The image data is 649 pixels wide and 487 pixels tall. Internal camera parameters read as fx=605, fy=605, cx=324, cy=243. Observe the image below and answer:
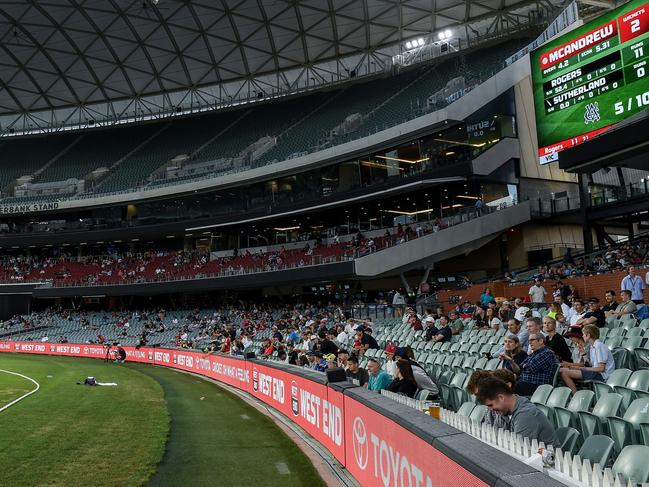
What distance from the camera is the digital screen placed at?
904 inches

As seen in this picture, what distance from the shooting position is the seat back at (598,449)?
474cm

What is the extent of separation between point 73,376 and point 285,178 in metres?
29.3

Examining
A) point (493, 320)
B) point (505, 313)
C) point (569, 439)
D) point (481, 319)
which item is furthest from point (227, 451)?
point (505, 313)

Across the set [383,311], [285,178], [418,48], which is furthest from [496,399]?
[418,48]

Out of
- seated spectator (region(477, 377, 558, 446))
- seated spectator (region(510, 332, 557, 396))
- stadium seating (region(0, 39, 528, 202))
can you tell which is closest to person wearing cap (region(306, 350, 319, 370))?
seated spectator (region(510, 332, 557, 396))

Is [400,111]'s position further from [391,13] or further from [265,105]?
[265,105]

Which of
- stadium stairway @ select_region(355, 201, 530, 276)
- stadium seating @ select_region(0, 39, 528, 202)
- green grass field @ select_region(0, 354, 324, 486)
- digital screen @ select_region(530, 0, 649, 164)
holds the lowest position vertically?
green grass field @ select_region(0, 354, 324, 486)

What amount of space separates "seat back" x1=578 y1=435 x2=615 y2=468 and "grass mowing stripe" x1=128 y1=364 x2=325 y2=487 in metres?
4.92

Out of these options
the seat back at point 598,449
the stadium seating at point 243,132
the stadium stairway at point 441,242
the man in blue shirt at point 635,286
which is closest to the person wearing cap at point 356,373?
the seat back at point 598,449

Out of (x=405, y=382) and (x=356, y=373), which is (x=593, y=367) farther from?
(x=356, y=373)

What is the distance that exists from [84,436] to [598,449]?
10582mm

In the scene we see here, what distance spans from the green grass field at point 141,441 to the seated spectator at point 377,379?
5.54ft

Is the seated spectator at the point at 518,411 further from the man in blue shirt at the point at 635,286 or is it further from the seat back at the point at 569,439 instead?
the man in blue shirt at the point at 635,286

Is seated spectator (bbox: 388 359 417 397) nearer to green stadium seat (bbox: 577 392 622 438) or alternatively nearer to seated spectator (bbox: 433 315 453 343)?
green stadium seat (bbox: 577 392 622 438)
